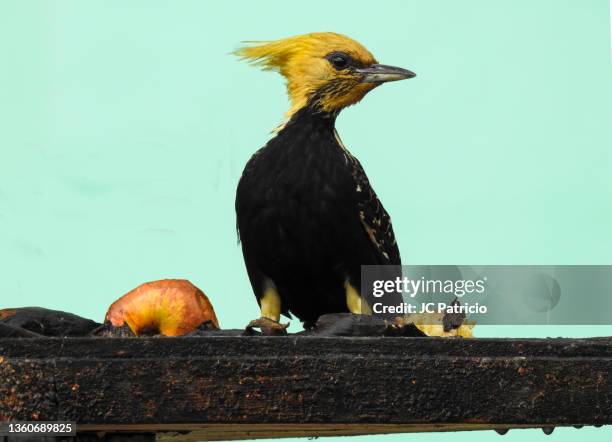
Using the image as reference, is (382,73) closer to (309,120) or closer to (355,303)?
(309,120)

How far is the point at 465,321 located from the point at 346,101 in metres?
1.58

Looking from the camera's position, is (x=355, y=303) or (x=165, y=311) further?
(x=355, y=303)

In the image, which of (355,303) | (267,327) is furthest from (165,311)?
(355,303)

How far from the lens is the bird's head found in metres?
5.67

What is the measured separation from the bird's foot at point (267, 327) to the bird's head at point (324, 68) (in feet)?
7.17

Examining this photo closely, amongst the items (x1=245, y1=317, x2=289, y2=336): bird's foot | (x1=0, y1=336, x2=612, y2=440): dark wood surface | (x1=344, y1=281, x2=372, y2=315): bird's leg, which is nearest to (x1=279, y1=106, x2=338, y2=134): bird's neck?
(x1=344, y1=281, x2=372, y2=315): bird's leg

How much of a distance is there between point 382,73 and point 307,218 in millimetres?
811

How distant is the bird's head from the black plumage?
3.2 inches

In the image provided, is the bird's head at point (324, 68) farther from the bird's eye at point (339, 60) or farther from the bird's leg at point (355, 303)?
the bird's leg at point (355, 303)

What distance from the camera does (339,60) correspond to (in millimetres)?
5656

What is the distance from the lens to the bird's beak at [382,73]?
5.60 meters

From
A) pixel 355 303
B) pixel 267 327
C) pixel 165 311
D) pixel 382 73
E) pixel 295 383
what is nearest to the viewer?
pixel 295 383

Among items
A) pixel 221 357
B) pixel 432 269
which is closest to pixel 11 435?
pixel 221 357

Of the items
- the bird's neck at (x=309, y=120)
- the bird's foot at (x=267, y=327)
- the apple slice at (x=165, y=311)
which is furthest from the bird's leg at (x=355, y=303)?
the bird's foot at (x=267, y=327)
